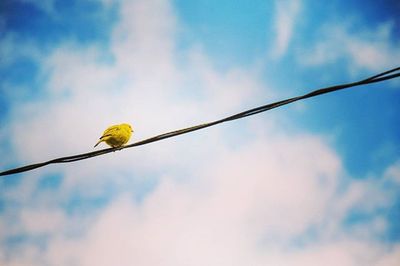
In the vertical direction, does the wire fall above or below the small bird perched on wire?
below

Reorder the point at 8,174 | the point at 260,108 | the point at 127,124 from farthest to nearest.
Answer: the point at 127,124, the point at 8,174, the point at 260,108

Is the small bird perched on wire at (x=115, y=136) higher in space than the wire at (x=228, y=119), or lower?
higher

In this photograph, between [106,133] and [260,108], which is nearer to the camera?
[260,108]

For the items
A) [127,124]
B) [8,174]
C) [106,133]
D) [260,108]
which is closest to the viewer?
[260,108]

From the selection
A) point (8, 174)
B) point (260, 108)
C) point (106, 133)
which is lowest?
point (8, 174)

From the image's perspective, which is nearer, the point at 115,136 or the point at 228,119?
the point at 228,119

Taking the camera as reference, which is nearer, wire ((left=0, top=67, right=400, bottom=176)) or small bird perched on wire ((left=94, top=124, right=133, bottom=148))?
wire ((left=0, top=67, right=400, bottom=176))

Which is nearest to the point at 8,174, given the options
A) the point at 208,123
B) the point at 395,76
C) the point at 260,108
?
the point at 208,123

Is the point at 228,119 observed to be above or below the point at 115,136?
below

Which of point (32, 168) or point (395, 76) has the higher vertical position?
point (395, 76)

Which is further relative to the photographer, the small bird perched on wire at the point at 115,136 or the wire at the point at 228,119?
the small bird perched on wire at the point at 115,136

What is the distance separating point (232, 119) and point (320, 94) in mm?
690

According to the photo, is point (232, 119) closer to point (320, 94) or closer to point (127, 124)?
point (320, 94)

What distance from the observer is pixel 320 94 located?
2.62m
